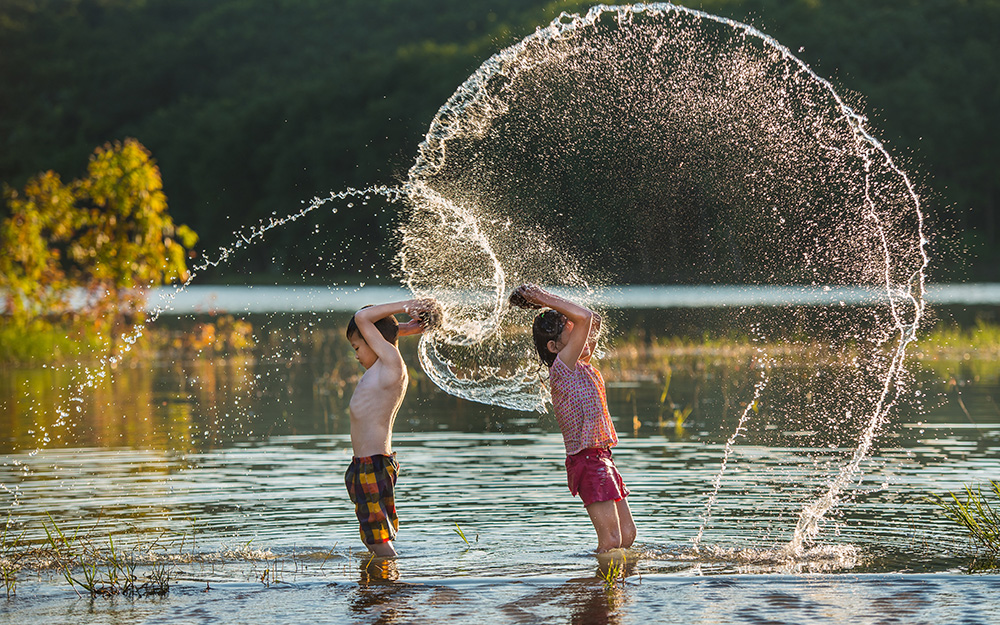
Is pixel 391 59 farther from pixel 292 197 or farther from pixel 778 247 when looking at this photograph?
pixel 778 247

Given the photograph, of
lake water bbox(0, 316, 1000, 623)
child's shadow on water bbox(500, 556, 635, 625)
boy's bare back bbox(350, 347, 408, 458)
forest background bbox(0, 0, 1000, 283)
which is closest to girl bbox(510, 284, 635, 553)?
lake water bbox(0, 316, 1000, 623)

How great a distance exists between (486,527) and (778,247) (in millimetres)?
18938

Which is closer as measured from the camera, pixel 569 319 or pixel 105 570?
pixel 105 570

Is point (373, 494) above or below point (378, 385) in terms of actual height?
below

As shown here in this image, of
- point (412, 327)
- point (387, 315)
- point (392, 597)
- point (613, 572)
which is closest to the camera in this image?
point (392, 597)

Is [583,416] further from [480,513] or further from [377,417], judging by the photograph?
[480,513]

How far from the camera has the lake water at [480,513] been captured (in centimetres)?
691

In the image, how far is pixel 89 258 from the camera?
81.9 feet

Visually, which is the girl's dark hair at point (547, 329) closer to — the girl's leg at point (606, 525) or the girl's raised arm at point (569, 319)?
the girl's raised arm at point (569, 319)

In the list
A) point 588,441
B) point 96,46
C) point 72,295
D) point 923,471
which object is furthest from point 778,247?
point 96,46

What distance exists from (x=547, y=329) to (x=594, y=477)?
102 centimetres

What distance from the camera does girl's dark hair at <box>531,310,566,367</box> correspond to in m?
8.34

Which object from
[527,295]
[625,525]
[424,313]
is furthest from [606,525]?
[424,313]

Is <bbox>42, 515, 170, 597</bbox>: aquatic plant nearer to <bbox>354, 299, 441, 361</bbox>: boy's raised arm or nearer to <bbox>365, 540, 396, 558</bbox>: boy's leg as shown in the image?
<bbox>365, 540, 396, 558</bbox>: boy's leg
